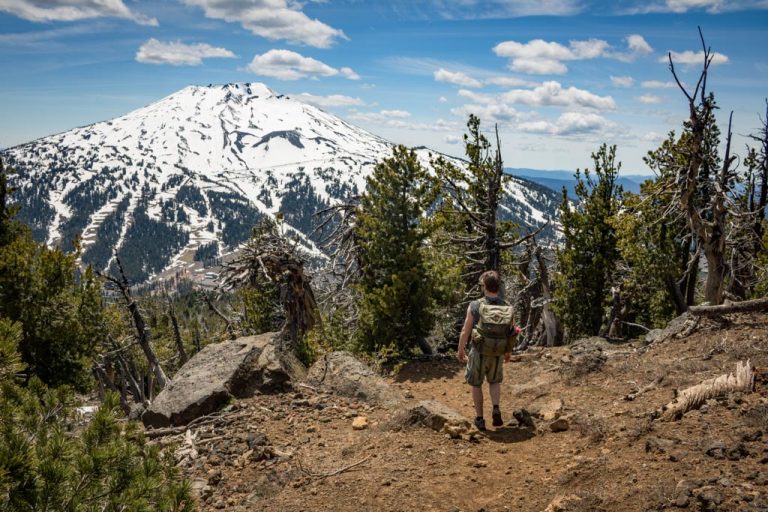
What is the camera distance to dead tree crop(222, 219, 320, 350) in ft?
56.6

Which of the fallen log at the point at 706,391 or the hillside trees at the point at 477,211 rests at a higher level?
the hillside trees at the point at 477,211

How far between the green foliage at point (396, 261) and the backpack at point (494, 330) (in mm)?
6397

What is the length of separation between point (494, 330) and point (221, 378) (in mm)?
5936

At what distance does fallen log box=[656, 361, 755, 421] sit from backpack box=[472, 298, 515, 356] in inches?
90.8

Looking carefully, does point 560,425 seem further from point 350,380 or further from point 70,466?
point 70,466

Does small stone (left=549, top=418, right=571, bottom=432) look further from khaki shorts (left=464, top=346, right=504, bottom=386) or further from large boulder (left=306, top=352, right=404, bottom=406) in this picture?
large boulder (left=306, top=352, right=404, bottom=406)

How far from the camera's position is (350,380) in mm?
11164

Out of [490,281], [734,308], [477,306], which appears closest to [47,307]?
[477,306]

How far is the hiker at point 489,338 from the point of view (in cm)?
809

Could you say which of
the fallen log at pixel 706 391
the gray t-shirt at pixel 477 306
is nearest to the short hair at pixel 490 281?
the gray t-shirt at pixel 477 306

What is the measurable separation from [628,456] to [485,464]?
180cm

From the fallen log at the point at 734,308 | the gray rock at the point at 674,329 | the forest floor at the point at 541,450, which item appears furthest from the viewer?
the gray rock at the point at 674,329

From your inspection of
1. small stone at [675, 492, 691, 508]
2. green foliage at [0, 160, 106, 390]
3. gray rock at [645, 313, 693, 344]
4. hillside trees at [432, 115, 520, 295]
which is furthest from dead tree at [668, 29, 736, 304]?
green foliage at [0, 160, 106, 390]

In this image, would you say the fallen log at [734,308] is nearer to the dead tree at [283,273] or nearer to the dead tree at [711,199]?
the dead tree at [711,199]
